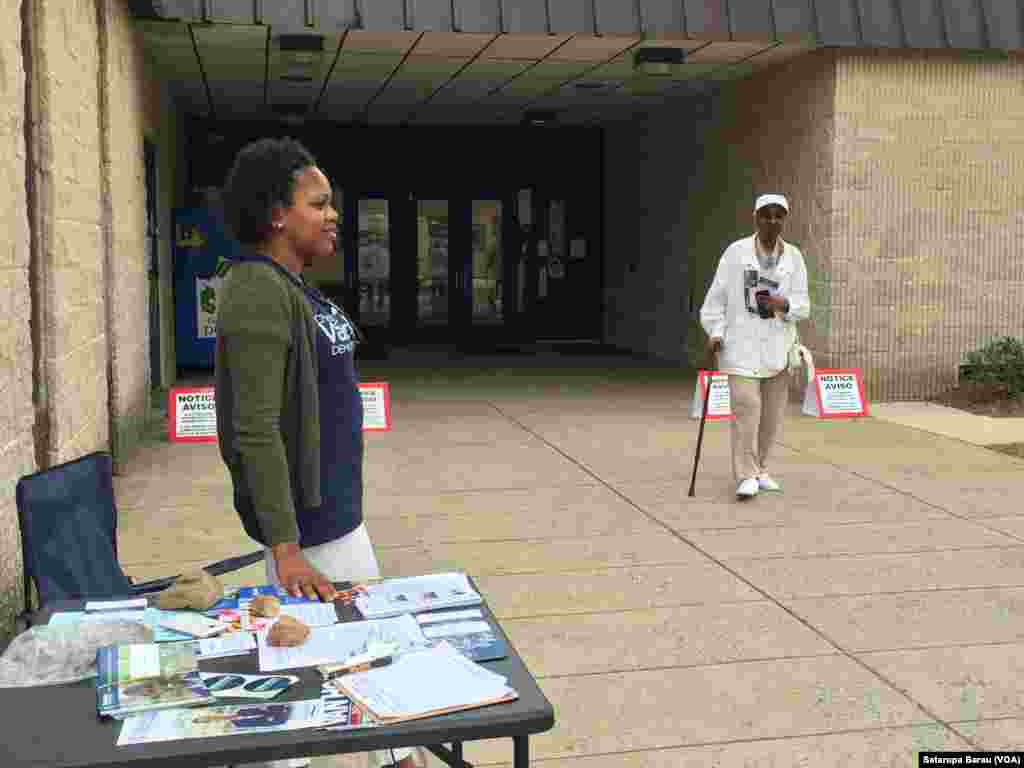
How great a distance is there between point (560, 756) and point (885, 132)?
932 cm

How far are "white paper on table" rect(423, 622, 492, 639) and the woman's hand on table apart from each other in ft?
0.99

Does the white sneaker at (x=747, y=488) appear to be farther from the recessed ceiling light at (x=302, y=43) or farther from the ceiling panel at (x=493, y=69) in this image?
the ceiling panel at (x=493, y=69)

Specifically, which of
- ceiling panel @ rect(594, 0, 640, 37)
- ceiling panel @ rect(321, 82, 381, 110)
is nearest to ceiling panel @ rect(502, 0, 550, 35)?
ceiling panel @ rect(594, 0, 640, 37)

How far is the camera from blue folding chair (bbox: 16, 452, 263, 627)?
366 centimetres

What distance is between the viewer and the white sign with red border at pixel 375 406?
8875 mm

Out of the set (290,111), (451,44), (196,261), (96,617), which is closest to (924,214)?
(451,44)

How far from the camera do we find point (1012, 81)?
12.0 meters

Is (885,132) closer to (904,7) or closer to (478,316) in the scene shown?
(904,7)

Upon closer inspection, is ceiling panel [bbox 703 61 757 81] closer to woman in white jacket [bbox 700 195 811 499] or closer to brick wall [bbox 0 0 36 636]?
woman in white jacket [bbox 700 195 811 499]

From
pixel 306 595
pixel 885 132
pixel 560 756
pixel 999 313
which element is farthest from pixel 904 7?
pixel 306 595

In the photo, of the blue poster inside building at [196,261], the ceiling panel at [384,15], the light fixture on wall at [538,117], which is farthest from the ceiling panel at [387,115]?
the ceiling panel at [384,15]

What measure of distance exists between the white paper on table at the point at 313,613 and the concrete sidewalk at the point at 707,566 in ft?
4.03

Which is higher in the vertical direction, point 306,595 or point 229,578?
point 306,595

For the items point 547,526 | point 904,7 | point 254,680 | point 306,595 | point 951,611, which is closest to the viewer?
point 254,680
